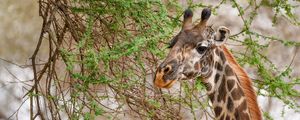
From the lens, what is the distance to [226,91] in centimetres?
377

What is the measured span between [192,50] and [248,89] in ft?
1.16

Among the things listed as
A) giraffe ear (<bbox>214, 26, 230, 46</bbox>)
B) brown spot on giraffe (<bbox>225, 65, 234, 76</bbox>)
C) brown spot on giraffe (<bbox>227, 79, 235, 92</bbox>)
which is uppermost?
giraffe ear (<bbox>214, 26, 230, 46</bbox>)

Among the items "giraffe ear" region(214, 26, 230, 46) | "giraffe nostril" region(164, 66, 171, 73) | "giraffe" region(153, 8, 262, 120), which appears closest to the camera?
"giraffe nostril" region(164, 66, 171, 73)

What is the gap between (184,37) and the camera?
356 centimetres

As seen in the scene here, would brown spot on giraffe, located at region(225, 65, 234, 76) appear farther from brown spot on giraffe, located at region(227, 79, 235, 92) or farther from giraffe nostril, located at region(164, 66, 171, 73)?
giraffe nostril, located at region(164, 66, 171, 73)

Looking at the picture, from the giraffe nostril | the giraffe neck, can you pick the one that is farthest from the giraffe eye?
the giraffe nostril

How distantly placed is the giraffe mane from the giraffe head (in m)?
0.11

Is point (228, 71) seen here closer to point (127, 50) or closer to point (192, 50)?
point (192, 50)

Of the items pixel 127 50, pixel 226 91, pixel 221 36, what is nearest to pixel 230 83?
pixel 226 91

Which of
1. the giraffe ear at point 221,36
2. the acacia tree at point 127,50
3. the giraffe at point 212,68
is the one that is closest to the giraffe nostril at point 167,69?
the giraffe at point 212,68

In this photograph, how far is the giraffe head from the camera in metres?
3.48

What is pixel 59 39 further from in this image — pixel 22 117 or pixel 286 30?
pixel 286 30

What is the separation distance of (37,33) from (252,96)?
5312 mm

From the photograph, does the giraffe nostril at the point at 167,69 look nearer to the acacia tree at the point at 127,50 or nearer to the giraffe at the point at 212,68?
the giraffe at the point at 212,68
